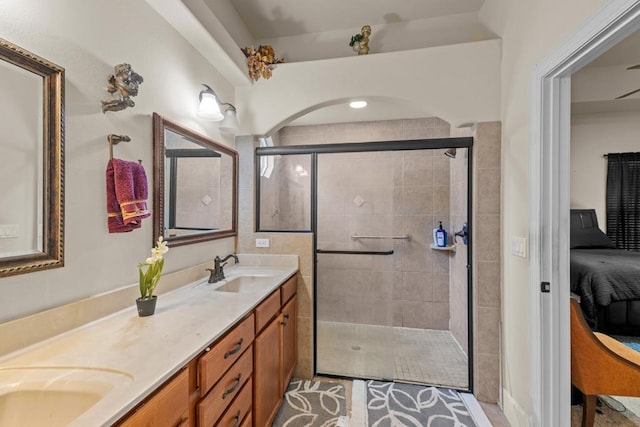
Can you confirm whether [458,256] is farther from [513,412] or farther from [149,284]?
[149,284]

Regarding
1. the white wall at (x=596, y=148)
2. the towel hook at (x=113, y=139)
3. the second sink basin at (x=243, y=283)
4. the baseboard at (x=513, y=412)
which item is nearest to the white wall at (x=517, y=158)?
the baseboard at (x=513, y=412)

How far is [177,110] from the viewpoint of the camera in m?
1.73

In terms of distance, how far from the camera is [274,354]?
1709mm

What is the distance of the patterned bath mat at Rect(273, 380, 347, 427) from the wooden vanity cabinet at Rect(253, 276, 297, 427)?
0.10 m

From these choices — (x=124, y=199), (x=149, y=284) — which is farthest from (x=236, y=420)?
(x=124, y=199)

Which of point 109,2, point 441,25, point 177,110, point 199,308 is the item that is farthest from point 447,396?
point 109,2

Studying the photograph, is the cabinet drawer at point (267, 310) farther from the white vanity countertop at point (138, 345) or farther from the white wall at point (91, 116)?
the white wall at point (91, 116)

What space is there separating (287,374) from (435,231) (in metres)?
2.08

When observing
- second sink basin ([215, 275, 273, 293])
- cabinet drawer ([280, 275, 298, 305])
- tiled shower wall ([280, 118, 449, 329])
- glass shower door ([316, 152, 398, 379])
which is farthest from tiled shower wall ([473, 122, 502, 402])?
second sink basin ([215, 275, 273, 293])

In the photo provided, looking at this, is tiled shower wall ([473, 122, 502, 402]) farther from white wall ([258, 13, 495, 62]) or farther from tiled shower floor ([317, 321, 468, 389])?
white wall ([258, 13, 495, 62])

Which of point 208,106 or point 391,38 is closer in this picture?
point 208,106

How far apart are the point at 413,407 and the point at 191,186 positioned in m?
2.13

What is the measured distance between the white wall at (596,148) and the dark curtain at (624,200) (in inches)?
2.3

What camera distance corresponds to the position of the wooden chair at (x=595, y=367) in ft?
4.72
